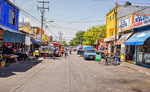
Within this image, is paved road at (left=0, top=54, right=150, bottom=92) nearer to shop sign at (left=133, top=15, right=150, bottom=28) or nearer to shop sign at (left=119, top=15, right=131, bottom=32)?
A: shop sign at (left=133, top=15, right=150, bottom=28)

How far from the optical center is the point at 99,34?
45.7 meters

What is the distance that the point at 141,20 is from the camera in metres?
15.8

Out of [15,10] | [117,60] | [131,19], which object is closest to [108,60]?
[117,60]

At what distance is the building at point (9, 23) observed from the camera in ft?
39.2

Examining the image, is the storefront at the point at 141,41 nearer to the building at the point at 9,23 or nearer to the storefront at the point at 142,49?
the storefront at the point at 142,49

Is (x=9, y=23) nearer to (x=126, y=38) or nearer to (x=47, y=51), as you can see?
(x=47, y=51)

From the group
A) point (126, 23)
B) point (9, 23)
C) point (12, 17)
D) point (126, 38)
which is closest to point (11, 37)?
point (9, 23)

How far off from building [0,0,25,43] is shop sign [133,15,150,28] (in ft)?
43.2

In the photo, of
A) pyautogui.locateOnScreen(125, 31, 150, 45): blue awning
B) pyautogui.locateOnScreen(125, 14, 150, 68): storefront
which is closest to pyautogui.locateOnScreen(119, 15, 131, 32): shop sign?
pyautogui.locateOnScreen(125, 14, 150, 68): storefront

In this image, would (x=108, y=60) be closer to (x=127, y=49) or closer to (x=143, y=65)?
(x=143, y=65)

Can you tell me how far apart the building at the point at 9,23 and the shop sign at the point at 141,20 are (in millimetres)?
13177

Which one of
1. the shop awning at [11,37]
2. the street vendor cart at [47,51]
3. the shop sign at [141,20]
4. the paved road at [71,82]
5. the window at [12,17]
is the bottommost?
the paved road at [71,82]

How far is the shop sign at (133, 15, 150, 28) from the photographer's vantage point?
14134 millimetres

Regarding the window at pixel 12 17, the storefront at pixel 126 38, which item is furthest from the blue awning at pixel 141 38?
the window at pixel 12 17
